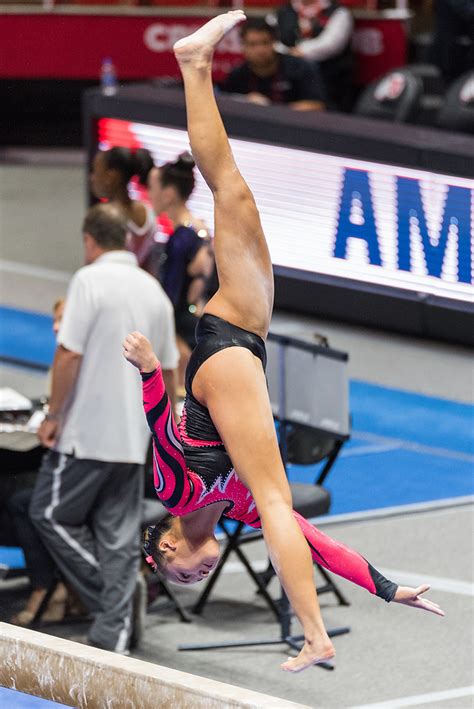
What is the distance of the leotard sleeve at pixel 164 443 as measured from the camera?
393cm

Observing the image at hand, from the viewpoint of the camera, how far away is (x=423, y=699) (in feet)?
18.2

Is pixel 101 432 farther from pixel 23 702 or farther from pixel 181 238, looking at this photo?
pixel 23 702

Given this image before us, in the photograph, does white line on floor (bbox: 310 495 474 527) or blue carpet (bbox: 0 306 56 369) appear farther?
blue carpet (bbox: 0 306 56 369)

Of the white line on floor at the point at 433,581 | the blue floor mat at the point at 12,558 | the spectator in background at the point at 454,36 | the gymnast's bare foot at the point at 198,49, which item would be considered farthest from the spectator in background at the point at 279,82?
the gymnast's bare foot at the point at 198,49

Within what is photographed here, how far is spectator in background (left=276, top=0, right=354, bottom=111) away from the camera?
1205cm

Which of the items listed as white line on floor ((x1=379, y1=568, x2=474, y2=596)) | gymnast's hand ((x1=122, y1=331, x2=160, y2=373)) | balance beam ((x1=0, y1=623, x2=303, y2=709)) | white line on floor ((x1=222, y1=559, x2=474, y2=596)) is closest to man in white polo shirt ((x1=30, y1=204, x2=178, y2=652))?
white line on floor ((x1=222, y1=559, x2=474, y2=596))

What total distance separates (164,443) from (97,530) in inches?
82.3

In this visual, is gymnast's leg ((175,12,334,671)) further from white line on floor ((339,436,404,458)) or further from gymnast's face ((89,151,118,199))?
white line on floor ((339,436,404,458))

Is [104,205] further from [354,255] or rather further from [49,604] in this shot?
[354,255]

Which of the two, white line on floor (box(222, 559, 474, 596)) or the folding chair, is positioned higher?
the folding chair

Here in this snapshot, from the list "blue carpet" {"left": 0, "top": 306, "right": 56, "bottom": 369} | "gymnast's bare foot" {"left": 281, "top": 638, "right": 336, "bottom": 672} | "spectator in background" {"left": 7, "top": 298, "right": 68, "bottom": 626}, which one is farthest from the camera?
"blue carpet" {"left": 0, "top": 306, "right": 56, "bottom": 369}

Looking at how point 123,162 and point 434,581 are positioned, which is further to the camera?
point 123,162

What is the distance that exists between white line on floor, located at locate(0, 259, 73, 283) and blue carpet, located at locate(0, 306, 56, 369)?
0.80 metres

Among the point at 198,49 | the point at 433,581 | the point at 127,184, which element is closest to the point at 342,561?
the point at 198,49
